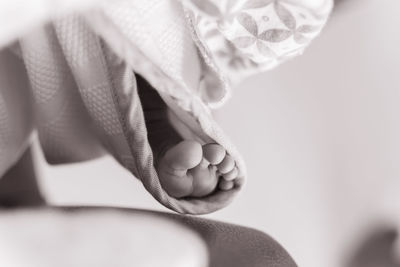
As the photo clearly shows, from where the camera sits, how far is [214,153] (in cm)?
52

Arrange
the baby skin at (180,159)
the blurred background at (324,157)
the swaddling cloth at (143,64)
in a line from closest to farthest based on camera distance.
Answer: the swaddling cloth at (143,64), the baby skin at (180,159), the blurred background at (324,157)

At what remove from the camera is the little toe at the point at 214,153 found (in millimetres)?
520

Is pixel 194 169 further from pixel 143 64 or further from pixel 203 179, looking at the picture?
pixel 143 64

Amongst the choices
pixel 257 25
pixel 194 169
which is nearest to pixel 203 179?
pixel 194 169

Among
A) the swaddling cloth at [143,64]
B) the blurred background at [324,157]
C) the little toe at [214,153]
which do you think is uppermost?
the swaddling cloth at [143,64]

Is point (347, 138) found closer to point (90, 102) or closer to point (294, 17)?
point (294, 17)

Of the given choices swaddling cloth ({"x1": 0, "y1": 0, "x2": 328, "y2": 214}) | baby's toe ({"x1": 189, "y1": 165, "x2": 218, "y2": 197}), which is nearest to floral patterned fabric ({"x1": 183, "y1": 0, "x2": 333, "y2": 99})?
swaddling cloth ({"x1": 0, "y1": 0, "x2": 328, "y2": 214})

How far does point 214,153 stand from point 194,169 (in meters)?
0.03

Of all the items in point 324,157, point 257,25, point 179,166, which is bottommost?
point 324,157

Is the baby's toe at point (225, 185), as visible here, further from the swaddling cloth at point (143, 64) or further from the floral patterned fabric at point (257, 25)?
the floral patterned fabric at point (257, 25)

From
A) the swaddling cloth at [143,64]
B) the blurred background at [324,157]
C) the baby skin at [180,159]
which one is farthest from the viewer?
the blurred background at [324,157]

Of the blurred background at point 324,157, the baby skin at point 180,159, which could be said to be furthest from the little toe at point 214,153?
the blurred background at point 324,157

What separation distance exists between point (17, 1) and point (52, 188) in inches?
13.5

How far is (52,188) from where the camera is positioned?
2.13ft
